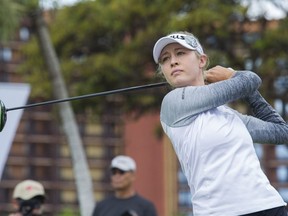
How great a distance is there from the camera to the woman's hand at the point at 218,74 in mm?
4211

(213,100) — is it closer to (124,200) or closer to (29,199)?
(29,199)

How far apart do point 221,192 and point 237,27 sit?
14271mm

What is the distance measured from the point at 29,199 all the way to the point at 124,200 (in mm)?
1160

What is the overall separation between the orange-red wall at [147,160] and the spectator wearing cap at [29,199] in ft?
156

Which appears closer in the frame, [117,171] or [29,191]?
[29,191]

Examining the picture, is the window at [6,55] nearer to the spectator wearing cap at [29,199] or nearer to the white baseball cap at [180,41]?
the spectator wearing cap at [29,199]

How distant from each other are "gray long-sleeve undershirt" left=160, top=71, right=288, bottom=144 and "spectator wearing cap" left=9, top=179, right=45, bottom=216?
3416 mm

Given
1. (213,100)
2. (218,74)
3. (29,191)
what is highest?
(29,191)

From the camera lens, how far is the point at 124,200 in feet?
27.4

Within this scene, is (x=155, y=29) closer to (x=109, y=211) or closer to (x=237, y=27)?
(x=237, y=27)

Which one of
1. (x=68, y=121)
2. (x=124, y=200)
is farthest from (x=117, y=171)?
(x=68, y=121)

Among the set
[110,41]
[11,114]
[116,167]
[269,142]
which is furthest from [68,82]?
[269,142]

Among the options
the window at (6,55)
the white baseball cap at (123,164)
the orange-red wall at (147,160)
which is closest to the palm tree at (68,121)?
the white baseball cap at (123,164)

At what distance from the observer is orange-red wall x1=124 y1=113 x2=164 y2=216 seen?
55625 mm
